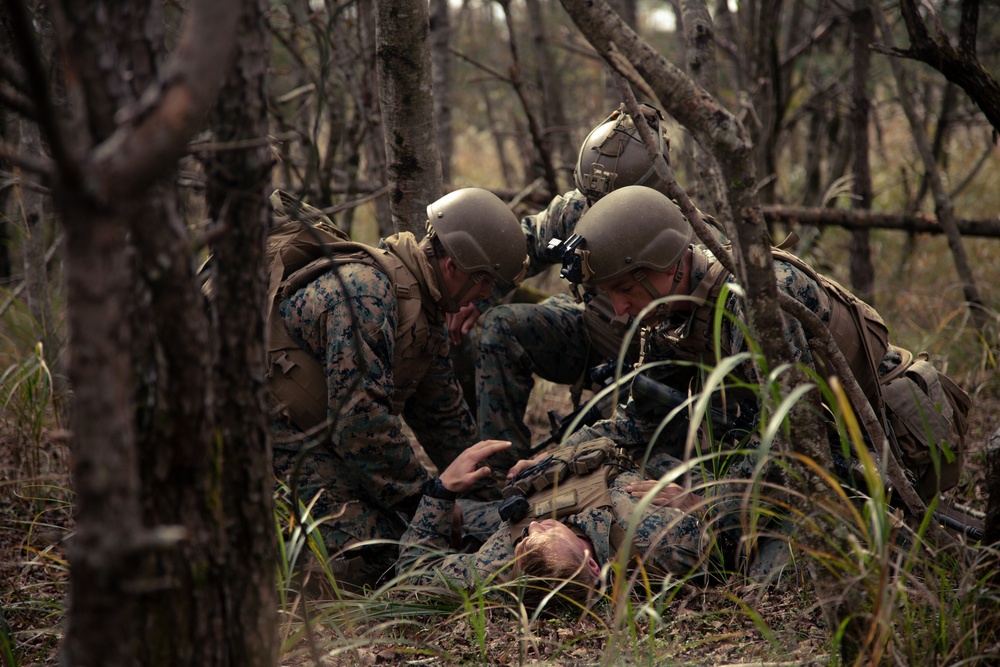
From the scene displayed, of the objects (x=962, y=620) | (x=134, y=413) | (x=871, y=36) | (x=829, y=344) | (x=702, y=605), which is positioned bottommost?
(x=702, y=605)

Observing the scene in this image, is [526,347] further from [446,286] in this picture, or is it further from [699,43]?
[699,43]

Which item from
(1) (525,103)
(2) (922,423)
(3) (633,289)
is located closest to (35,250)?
(1) (525,103)

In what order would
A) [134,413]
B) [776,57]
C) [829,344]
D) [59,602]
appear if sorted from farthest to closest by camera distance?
[776,57] → [59,602] → [829,344] → [134,413]

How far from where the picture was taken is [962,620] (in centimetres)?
213

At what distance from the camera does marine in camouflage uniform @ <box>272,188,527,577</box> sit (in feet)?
11.2

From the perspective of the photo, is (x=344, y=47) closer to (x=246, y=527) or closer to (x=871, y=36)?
(x=871, y=36)

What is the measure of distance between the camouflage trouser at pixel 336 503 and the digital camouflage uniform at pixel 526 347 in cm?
80

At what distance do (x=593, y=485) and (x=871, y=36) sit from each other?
464cm

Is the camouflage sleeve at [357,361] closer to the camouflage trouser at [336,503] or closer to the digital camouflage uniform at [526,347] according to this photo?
the camouflage trouser at [336,503]

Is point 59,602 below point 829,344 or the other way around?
below

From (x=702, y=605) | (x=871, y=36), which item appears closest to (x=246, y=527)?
(x=702, y=605)

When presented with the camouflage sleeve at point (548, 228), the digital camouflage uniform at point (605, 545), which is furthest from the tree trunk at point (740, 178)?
the camouflage sleeve at point (548, 228)

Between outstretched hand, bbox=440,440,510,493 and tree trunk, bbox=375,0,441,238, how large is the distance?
1.29 metres

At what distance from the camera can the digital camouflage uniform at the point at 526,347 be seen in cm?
448
